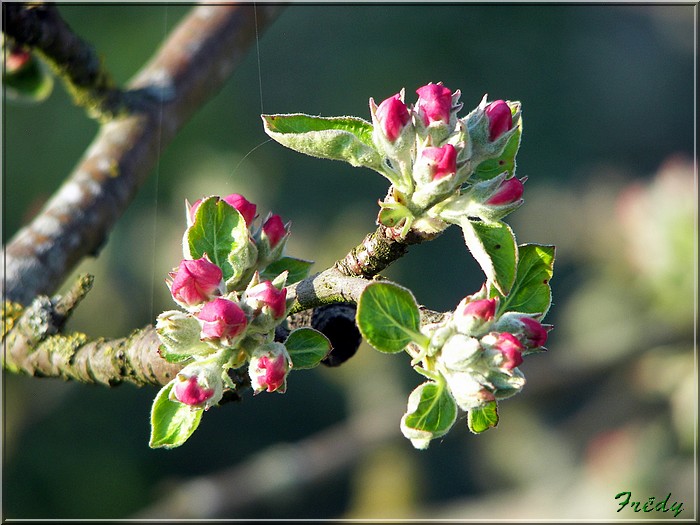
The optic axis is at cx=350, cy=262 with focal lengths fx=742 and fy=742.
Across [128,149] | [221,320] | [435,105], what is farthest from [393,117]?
[128,149]

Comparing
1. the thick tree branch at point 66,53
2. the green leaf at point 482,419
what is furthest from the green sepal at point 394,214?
Result: the thick tree branch at point 66,53

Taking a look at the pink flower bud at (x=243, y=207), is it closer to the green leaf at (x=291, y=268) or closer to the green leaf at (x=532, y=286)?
the green leaf at (x=291, y=268)

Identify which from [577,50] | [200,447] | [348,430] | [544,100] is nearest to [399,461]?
[348,430]

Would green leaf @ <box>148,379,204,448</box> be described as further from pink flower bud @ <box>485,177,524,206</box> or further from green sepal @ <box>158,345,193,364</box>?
pink flower bud @ <box>485,177,524,206</box>

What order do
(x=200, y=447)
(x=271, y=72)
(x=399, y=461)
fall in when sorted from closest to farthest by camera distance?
(x=399, y=461)
(x=200, y=447)
(x=271, y=72)

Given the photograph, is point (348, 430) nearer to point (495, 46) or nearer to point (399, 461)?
point (399, 461)

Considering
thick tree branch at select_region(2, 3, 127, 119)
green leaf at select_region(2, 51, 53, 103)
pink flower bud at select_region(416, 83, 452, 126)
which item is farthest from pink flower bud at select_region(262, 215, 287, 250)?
green leaf at select_region(2, 51, 53, 103)
